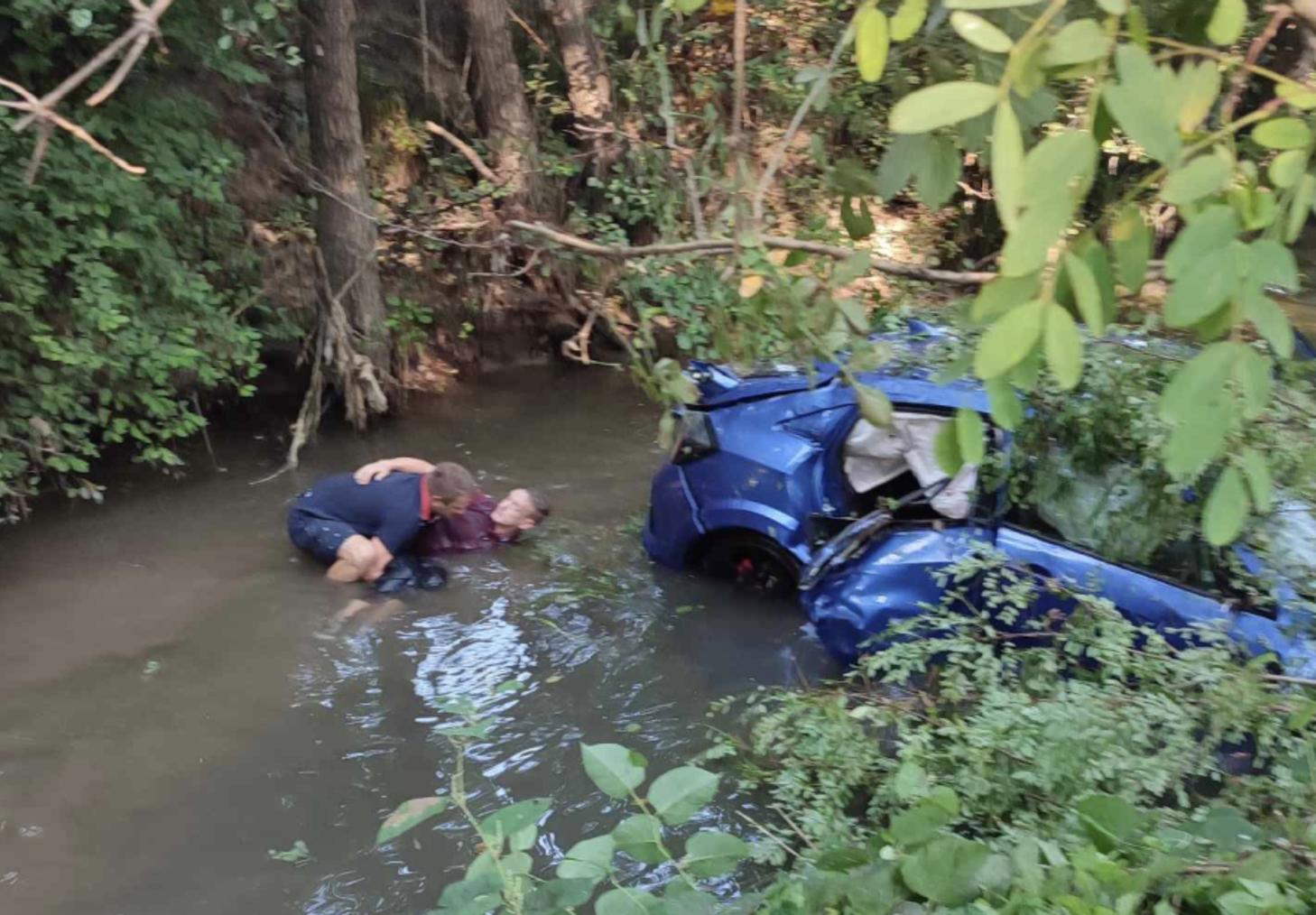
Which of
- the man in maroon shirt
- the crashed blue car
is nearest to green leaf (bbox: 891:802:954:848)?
the crashed blue car

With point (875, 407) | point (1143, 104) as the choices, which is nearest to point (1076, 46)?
point (1143, 104)

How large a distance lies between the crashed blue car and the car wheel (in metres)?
0.01

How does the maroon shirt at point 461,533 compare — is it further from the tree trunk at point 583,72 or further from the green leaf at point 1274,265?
the green leaf at point 1274,265

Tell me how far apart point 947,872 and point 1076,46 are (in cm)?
153

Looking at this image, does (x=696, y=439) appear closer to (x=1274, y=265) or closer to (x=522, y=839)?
(x=522, y=839)

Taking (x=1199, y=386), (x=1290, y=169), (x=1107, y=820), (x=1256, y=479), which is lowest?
(x=1107, y=820)

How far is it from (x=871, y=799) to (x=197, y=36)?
6359mm

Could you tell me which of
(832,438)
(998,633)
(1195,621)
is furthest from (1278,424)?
(832,438)

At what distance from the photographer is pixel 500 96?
10.1 metres

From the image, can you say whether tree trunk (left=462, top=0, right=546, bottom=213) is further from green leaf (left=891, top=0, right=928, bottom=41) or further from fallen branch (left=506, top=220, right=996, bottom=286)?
green leaf (left=891, top=0, right=928, bottom=41)

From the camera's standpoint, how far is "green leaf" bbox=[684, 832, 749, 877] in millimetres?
1903

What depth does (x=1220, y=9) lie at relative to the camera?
140 centimetres

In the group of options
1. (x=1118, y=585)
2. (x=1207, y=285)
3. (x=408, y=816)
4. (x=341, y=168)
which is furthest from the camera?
(x=341, y=168)

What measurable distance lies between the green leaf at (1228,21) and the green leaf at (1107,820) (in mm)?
1646
